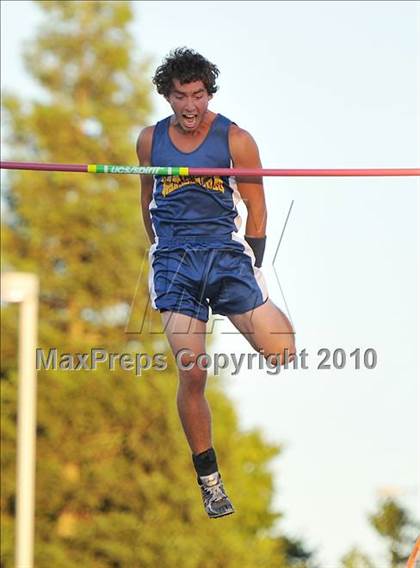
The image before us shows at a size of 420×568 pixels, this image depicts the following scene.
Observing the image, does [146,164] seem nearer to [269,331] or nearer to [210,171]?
[210,171]

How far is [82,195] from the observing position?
96.3ft

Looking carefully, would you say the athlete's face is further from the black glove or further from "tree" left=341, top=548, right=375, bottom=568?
"tree" left=341, top=548, right=375, bottom=568

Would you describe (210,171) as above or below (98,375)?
below

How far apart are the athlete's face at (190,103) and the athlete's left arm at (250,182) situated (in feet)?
0.68

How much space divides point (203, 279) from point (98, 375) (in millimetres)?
19341

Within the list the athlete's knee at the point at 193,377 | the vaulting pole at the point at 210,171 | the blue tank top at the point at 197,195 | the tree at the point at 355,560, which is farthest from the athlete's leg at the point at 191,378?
the tree at the point at 355,560

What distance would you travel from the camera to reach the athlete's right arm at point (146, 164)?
9.10 m

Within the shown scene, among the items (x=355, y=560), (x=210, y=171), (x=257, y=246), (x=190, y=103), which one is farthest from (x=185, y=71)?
(x=355, y=560)

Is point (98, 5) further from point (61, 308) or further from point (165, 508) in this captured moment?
point (165, 508)

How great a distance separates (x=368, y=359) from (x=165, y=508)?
17.8 m

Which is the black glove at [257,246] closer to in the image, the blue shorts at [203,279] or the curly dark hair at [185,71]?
the blue shorts at [203,279]

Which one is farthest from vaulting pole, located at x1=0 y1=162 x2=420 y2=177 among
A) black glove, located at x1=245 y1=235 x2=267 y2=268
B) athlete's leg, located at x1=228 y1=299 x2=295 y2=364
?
athlete's leg, located at x1=228 y1=299 x2=295 y2=364

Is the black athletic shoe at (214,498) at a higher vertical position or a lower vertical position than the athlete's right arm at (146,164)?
lower

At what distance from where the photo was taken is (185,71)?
28.9ft
